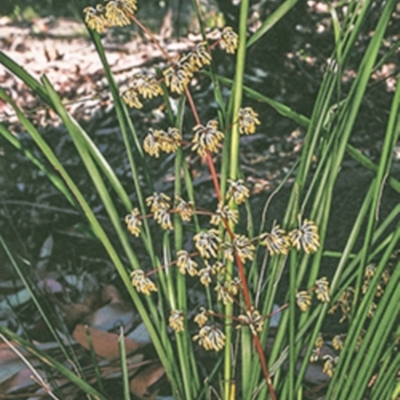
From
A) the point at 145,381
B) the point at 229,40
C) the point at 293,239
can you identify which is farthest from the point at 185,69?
the point at 145,381

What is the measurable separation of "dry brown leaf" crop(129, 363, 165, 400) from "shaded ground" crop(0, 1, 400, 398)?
321 mm

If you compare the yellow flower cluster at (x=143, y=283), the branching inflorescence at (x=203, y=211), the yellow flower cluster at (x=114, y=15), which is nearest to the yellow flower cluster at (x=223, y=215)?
the branching inflorescence at (x=203, y=211)

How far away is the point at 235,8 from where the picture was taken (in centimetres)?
314

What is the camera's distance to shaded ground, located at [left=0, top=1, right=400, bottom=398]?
207cm

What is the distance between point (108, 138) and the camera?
3205mm

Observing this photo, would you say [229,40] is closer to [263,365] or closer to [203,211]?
[203,211]

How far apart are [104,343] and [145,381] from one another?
0.52ft

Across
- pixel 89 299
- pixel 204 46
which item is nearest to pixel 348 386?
pixel 204 46

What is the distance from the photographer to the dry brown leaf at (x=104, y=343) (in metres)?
1.54

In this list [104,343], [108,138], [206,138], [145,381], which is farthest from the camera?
[108,138]

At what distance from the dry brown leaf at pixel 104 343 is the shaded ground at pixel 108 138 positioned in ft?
0.61

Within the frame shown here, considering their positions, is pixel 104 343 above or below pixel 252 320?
below

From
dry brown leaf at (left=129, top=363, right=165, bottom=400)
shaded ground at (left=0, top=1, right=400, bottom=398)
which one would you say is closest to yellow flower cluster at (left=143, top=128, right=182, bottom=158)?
dry brown leaf at (left=129, top=363, right=165, bottom=400)

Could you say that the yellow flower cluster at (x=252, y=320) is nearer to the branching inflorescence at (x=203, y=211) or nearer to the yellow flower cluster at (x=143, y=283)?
the branching inflorescence at (x=203, y=211)
